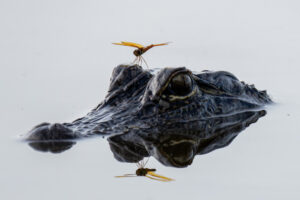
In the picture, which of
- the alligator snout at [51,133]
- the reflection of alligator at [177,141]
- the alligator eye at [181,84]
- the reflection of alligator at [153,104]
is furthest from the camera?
the alligator eye at [181,84]

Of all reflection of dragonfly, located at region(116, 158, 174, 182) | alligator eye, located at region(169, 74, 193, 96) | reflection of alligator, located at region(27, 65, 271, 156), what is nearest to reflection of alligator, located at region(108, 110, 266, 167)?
Answer: reflection of alligator, located at region(27, 65, 271, 156)

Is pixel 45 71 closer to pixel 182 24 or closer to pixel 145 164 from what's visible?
pixel 182 24

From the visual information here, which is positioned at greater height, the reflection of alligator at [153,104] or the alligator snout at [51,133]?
the reflection of alligator at [153,104]

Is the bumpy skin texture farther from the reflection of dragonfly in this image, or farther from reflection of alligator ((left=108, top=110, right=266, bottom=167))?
the reflection of dragonfly

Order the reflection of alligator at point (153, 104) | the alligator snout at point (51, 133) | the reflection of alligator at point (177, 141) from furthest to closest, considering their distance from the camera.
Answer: the reflection of alligator at point (153, 104) < the alligator snout at point (51, 133) < the reflection of alligator at point (177, 141)

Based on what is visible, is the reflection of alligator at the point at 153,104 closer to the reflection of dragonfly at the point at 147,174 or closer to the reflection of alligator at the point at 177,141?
the reflection of alligator at the point at 177,141

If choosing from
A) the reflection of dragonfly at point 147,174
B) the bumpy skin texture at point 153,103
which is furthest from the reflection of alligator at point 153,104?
the reflection of dragonfly at point 147,174

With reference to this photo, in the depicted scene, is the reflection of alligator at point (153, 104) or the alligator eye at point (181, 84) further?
the alligator eye at point (181, 84)

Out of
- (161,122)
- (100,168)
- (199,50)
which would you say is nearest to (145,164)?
(100,168)
